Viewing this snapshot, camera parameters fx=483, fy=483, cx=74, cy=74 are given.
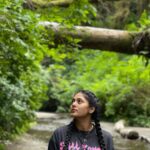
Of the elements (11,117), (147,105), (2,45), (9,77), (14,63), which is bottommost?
(147,105)

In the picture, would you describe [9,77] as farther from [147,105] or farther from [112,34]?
[147,105]

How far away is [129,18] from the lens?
116 feet

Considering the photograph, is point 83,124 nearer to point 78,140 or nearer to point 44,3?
point 78,140

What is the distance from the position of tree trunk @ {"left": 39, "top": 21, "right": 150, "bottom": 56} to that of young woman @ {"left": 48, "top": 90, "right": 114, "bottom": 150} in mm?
5260

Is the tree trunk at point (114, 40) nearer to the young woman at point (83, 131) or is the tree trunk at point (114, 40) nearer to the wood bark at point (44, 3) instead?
the wood bark at point (44, 3)

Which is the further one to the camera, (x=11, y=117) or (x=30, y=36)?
(x=11, y=117)

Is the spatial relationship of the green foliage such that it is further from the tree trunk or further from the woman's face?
the woman's face

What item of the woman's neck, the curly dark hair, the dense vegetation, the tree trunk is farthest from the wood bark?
the woman's neck

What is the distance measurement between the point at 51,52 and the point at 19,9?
2.82 meters

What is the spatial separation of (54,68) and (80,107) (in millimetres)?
11975

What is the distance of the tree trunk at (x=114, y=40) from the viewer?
31.9 feet

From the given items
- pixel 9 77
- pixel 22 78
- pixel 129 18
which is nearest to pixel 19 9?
Answer: pixel 9 77

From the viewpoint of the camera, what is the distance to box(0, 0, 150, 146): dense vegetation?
7.01m

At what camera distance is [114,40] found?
9961 millimetres
